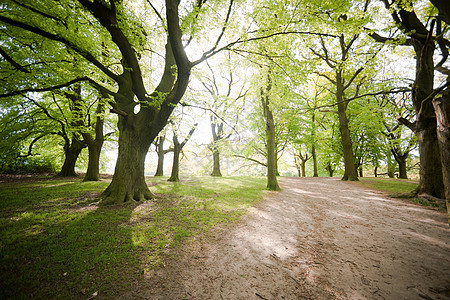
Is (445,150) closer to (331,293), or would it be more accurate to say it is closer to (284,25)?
(331,293)

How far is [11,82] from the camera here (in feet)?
Result: 20.7

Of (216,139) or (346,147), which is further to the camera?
(216,139)

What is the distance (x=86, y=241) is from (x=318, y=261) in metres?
4.72

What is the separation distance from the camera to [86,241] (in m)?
3.29

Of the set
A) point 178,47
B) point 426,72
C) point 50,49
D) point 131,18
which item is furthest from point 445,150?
point 50,49

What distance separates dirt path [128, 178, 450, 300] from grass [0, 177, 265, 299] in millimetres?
521

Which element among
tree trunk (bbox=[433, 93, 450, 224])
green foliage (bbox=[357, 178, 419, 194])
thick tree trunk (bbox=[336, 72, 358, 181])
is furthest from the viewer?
thick tree trunk (bbox=[336, 72, 358, 181])

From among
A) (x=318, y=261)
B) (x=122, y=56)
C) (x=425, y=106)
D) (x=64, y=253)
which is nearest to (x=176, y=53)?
(x=122, y=56)

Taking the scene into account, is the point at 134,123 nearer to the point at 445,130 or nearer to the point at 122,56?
the point at 122,56

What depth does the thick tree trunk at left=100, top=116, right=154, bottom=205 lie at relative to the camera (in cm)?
609

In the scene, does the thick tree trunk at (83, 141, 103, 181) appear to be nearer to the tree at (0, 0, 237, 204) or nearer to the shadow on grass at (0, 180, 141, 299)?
the tree at (0, 0, 237, 204)

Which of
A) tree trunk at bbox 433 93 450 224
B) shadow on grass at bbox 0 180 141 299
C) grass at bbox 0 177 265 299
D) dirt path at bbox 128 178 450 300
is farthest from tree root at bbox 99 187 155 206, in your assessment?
tree trunk at bbox 433 93 450 224

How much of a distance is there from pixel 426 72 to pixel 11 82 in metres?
17.3

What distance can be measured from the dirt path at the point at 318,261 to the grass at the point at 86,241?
521mm
